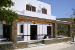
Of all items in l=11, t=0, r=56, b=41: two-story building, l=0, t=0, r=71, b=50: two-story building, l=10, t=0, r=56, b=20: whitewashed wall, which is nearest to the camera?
l=0, t=0, r=71, b=50: two-story building

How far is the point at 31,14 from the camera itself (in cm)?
1532

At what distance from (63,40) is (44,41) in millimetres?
4392

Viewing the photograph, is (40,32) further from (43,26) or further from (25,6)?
(25,6)

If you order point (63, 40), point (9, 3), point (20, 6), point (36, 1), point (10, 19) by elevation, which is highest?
point (36, 1)

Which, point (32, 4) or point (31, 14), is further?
point (32, 4)

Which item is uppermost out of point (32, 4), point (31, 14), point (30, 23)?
point (32, 4)

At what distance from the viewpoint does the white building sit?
14836mm

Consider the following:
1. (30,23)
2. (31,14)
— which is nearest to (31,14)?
(31,14)

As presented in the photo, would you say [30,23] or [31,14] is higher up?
[31,14]

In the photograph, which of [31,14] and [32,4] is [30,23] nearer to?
[31,14]

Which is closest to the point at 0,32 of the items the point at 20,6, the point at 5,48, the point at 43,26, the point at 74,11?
the point at 20,6

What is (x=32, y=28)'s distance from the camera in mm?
18234

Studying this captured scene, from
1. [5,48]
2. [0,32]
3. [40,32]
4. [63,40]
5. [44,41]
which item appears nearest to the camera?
[5,48]

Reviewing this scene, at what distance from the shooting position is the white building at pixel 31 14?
1484cm
